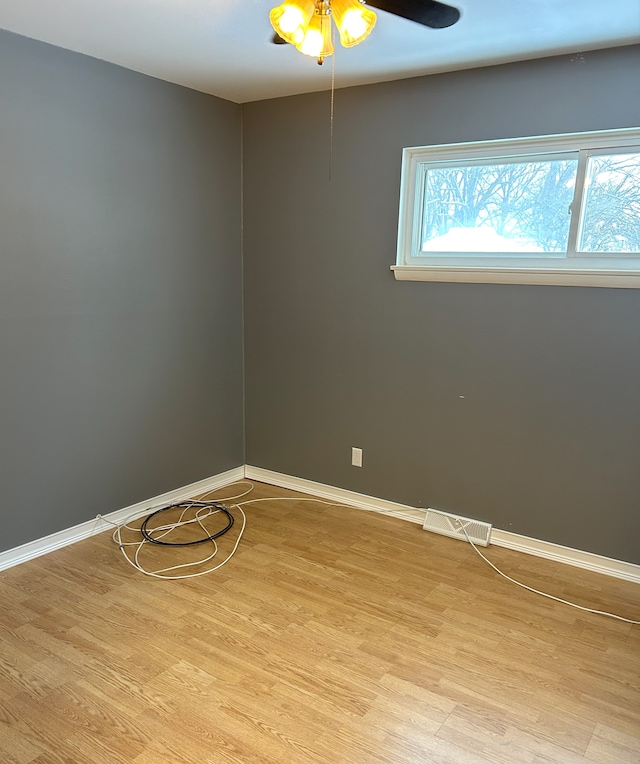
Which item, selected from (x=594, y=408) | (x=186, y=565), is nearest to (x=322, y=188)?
(x=594, y=408)

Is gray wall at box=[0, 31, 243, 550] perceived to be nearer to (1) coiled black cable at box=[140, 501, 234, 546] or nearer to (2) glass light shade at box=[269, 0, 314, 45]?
(1) coiled black cable at box=[140, 501, 234, 546]

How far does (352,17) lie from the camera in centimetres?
163

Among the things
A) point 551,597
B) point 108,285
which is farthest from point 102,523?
point 551,597

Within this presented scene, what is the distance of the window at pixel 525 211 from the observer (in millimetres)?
2605

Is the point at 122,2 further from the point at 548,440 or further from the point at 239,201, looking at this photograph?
the point at 548,440

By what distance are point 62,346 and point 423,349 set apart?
6.04 feet

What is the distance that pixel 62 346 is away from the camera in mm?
2814

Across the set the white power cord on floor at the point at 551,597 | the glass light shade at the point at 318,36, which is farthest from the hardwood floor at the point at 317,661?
the glass light shade at the point at 318,36

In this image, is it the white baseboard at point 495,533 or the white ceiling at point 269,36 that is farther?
the white baseboard at point 495,533

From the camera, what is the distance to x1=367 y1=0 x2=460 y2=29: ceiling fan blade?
1.67 m

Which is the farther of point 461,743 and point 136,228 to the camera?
point 136,228

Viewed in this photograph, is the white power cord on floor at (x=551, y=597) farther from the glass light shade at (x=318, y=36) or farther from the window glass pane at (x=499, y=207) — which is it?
the glass light shade at (x=318, y=36)

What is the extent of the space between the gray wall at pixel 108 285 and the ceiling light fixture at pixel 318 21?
1.48m

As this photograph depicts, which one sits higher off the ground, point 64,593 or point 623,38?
point 623,38
